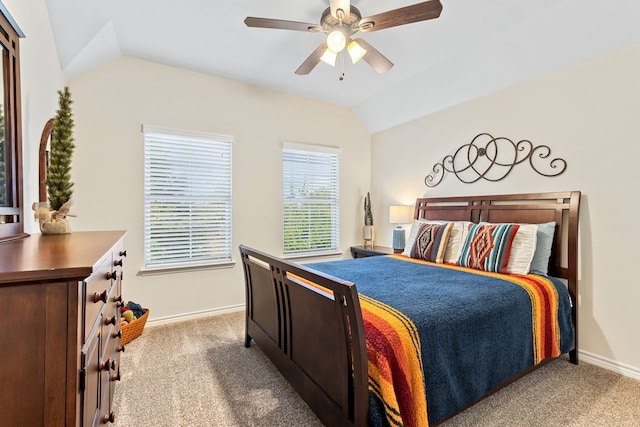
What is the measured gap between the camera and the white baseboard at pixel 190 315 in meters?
3.19

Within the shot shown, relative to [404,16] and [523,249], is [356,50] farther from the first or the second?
[523,249]

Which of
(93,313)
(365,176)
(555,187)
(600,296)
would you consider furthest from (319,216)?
(93,313)

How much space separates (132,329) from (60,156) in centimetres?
172

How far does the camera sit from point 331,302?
1468mm

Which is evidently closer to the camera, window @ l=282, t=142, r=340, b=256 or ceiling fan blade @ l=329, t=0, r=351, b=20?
ceiling fan blade @ l=329, t=0, r=351, b=20

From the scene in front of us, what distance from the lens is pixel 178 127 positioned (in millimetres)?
3309

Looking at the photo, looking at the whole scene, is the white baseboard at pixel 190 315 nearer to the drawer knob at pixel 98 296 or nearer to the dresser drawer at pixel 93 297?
the dresser drawer at pixel 93 297

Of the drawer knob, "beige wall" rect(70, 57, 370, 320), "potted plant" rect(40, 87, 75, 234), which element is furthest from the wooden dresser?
"beige wall" rect(70, 57, 370, 320)

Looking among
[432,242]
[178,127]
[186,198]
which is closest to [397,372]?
[432,242]

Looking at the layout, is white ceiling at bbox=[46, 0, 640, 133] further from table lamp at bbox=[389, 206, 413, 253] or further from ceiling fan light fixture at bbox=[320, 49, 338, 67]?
table lamp at bbox=[389, 206, 413, 253]

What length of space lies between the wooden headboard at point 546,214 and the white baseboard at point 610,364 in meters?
0.14

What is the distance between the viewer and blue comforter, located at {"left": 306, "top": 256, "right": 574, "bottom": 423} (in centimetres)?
149

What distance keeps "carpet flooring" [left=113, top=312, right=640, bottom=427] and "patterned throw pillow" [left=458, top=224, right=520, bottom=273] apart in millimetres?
854

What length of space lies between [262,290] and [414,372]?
136 centimetres
